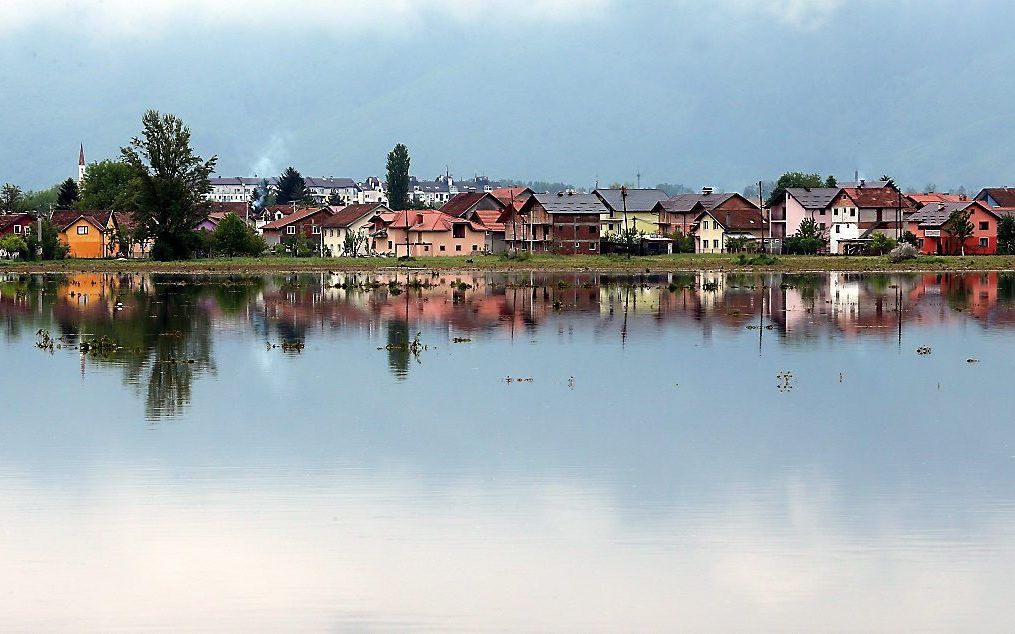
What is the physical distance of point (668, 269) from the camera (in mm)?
87938

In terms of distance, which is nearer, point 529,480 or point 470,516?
point 470,516

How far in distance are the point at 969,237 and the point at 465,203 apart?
1766 inches

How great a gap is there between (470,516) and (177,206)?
277 ft

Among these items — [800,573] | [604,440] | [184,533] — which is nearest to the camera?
[800,573]

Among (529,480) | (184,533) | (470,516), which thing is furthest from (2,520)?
(529,480)

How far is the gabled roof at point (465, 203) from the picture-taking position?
4830 inches

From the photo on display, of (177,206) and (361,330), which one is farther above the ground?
(177,206)

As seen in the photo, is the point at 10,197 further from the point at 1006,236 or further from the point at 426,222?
the point at 1006,236

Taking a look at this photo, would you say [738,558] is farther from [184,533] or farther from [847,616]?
[184,533]

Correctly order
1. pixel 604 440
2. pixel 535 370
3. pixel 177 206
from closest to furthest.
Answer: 1. pixel 604 440
2. pixel 535 370
3. pixel 177 206

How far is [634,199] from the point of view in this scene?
11531 cm

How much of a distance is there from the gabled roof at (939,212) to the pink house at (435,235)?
34.5 m

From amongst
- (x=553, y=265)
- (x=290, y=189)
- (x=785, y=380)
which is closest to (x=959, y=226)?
(x=553, y=265)

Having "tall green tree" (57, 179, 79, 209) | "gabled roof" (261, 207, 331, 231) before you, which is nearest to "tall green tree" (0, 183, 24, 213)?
"tall green tree" (57, 179, 79, 209)
